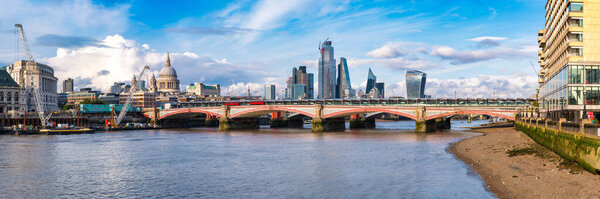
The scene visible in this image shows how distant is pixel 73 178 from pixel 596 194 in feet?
103

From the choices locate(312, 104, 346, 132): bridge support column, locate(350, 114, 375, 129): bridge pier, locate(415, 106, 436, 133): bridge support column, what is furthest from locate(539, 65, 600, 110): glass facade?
locate(350, 114, 375, 129): bridge pier

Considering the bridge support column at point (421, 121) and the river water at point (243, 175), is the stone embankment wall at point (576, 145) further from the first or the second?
the bridge support column at point (421, 121)

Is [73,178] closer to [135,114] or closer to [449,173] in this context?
[449,173]

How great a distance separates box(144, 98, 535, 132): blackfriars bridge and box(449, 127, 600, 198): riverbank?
47000 mm

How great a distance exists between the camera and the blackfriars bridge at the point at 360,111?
8938 centimetres

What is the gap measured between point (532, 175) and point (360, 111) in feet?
228

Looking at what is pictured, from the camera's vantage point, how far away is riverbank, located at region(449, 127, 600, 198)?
2409 cm

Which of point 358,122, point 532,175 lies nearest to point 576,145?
point 532,175

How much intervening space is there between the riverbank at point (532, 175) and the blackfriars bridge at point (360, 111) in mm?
47000

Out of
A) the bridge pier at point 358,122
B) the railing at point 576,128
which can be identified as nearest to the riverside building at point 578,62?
Answer: the railing at point 576,128

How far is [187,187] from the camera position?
3061 cm

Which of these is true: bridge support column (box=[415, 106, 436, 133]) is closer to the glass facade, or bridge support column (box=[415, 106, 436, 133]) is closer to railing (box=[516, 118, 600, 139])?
the glass facade

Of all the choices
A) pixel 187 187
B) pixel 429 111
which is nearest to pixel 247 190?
pixel 187 187

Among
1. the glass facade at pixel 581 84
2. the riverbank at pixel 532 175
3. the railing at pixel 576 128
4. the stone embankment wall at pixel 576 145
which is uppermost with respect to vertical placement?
the glass facade at pixel 581 84
